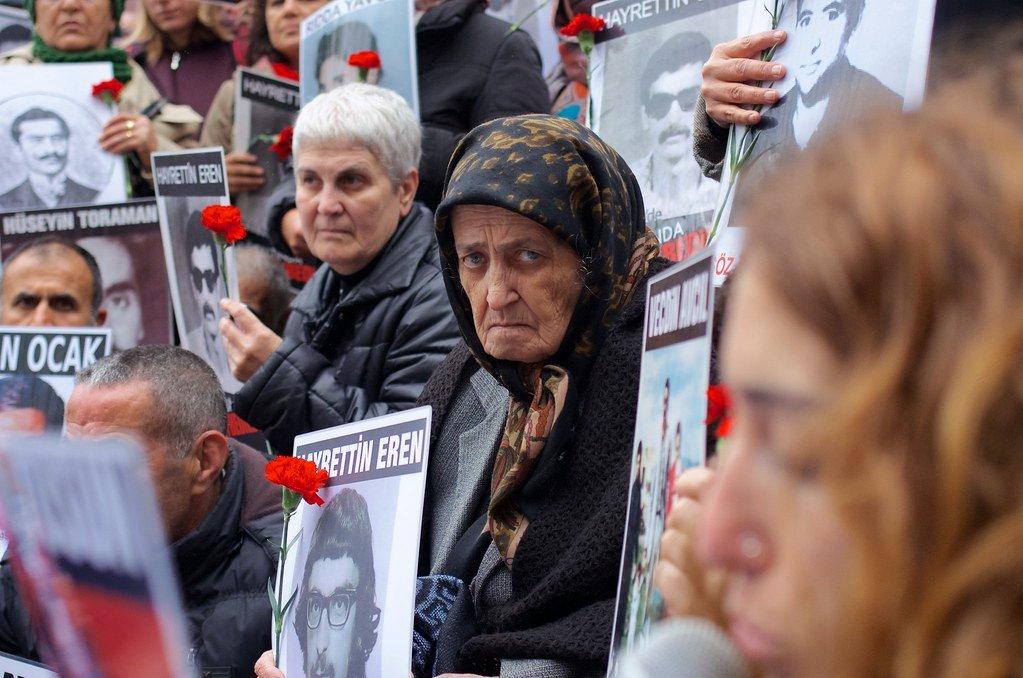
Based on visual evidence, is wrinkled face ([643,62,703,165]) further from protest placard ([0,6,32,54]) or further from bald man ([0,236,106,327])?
protest placard ([0,6,32,54])

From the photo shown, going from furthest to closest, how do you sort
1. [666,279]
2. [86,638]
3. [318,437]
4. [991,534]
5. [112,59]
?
1. [112,59]
2. [318,437]
3. [666,279]
4. [86,638]
5. [991,534]

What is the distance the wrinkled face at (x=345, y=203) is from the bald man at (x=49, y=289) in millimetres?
1050

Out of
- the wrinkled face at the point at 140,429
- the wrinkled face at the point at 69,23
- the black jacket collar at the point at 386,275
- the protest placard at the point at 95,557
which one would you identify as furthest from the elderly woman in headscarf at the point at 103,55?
the protest placard at the point at 95,557

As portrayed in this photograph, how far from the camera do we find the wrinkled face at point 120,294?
4812mm

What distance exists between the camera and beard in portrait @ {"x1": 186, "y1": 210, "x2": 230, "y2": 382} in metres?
4.29

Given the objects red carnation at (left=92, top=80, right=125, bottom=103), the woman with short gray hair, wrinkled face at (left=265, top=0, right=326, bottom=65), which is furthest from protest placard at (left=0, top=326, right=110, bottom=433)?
wrinkled face at (left=265, top=0, right=326, bottom=65)

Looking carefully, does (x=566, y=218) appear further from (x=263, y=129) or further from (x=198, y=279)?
(x=263, y=129)

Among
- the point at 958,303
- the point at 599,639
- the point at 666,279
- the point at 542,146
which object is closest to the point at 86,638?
the point at 958,303

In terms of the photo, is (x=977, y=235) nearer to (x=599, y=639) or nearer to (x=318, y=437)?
(x=599, y=639)

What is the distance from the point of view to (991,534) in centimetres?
83

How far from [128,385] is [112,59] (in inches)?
94.3

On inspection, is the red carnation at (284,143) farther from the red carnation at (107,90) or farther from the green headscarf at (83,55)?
the green headscarf at (83,55)

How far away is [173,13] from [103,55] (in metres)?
0.46

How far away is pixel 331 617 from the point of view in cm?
257
